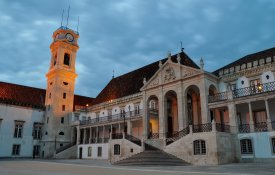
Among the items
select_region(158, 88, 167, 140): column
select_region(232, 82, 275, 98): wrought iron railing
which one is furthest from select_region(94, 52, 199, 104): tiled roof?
select_region(232, 82, 275, 98): wrought iron railing

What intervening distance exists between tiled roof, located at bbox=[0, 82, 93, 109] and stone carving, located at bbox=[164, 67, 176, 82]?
2561 cm

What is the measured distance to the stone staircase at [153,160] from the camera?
Answer: 66.9 feet

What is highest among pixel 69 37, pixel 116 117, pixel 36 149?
pixel 69 37

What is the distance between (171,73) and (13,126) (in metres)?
27.3

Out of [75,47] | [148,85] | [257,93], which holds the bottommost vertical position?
[257,93]

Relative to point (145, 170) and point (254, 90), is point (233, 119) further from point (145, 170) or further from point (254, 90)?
point (145, 170)

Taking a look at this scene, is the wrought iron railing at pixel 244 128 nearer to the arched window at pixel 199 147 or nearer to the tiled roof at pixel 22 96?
the arched window at pixel 199 147

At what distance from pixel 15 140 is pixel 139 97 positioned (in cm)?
2148

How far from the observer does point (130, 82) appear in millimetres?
40531

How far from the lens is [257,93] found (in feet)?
71.4

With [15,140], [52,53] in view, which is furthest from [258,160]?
[52,53]

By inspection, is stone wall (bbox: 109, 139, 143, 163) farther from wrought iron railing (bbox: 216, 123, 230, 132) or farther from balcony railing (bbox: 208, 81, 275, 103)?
balcony railing (bbox: 208, 81, 275, 103)

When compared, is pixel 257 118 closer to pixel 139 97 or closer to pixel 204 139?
pixel 204 139

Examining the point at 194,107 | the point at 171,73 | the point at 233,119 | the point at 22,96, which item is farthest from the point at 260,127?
the point at 22,96
